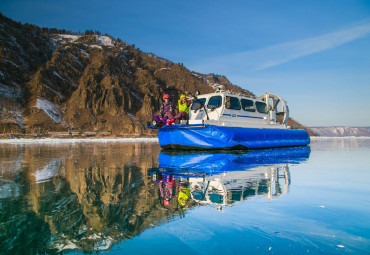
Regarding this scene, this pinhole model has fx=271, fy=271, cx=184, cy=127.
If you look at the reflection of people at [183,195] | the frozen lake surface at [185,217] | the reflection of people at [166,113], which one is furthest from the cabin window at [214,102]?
the reflection of people at [183,195]

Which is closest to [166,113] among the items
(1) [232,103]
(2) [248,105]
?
(1) [232,103]

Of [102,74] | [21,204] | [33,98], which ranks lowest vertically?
[21,204]

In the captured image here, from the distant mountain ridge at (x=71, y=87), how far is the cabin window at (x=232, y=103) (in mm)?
37677

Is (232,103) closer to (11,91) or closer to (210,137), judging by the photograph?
(210,137)

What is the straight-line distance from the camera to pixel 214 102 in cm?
1088

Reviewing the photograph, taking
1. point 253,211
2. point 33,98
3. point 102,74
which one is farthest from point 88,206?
point 102,74

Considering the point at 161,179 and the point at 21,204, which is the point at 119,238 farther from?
the point at 161,179

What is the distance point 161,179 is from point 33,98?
52.2m

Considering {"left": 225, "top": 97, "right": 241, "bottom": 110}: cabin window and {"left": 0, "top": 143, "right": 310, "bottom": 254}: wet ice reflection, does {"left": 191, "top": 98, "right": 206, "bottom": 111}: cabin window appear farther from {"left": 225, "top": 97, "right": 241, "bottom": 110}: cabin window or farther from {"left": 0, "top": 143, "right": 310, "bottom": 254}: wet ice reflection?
{"left": 0, "top": 143, "right": 310, "bottom": 254}: wet ice reflection

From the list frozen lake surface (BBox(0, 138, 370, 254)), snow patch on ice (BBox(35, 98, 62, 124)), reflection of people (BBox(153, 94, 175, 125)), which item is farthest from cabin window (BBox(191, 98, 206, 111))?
snow patch on ice (BBox(35, 98, 62, 124))

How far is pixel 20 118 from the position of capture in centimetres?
4391

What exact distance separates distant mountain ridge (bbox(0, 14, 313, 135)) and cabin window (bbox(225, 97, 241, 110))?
3768cm

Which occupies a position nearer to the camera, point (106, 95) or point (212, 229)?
point (212, 229)

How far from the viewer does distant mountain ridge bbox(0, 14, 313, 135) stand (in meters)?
46.0
